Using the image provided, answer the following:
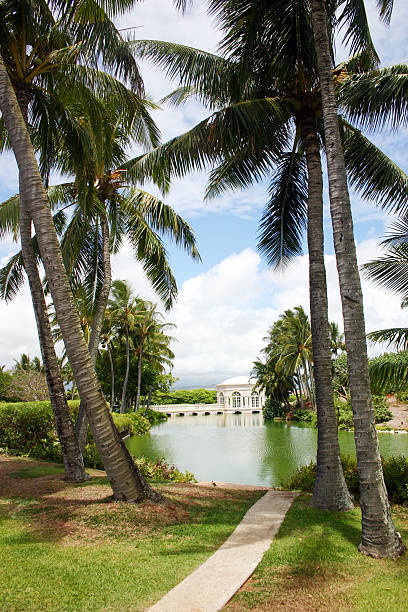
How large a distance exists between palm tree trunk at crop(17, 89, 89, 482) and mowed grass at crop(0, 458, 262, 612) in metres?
0.65

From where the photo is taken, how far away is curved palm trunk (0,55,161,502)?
21.5 ft

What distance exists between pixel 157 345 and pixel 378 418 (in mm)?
18041

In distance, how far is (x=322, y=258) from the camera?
7.96 metres

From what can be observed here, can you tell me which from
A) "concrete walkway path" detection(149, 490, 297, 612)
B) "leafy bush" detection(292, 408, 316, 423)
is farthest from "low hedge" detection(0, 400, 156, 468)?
"leafy bush" detection(292, 408, 316, 423)

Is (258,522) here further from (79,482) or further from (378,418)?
(378,418)

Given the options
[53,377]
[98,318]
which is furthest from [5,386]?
[53,377]

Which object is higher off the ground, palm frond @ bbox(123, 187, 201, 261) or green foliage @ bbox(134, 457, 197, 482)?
palm frond @ bbox(123, 187, 201, 261)

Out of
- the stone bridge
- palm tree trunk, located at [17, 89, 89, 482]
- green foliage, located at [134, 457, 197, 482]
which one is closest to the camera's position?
palm tree trunk, located at [17, 89, 89, 482]

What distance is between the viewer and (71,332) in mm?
6617

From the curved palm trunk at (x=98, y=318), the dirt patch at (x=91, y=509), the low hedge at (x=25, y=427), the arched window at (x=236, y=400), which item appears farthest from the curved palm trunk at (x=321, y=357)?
the arched window at (x=236, y=400)

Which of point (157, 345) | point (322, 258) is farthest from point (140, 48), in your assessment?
point (157, 345)

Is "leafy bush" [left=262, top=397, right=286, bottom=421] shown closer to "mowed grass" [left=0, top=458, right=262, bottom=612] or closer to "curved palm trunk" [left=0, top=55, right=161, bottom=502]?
"mowed grass" [left=0, top=458, right=262, bottom=612]

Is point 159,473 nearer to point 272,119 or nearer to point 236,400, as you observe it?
point 272,119

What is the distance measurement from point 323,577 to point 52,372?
6.47m
